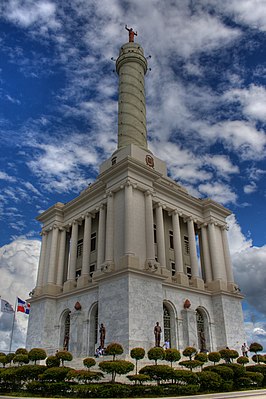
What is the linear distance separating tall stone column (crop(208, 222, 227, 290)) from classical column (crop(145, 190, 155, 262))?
11.6 meters

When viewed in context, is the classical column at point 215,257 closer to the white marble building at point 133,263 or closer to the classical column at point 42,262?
the white marble building at point 133,263

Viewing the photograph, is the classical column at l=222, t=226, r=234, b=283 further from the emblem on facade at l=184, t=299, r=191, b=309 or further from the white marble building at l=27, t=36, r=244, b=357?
the emblem on facade at l=184, t=299, r=191, b=309

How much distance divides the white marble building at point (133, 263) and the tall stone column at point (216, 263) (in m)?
0.12

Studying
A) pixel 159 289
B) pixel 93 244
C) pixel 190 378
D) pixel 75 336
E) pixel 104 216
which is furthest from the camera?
pixel 93 244

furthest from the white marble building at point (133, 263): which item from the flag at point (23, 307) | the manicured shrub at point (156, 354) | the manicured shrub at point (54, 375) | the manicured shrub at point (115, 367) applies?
the manicured shrub at point (54, 375)

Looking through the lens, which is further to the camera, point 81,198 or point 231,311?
point 81,198

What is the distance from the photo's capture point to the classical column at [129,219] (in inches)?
1286

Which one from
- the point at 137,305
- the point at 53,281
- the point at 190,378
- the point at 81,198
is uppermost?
the point at 81,198

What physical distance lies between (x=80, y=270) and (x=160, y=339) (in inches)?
610

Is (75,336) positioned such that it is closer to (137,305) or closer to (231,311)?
(137,305)

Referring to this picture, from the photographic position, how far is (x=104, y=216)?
3978cm

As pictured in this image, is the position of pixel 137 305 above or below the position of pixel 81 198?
below

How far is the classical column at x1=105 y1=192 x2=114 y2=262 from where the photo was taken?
34.1 meters

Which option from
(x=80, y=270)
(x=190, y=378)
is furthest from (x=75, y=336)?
(x=190, y=378)
